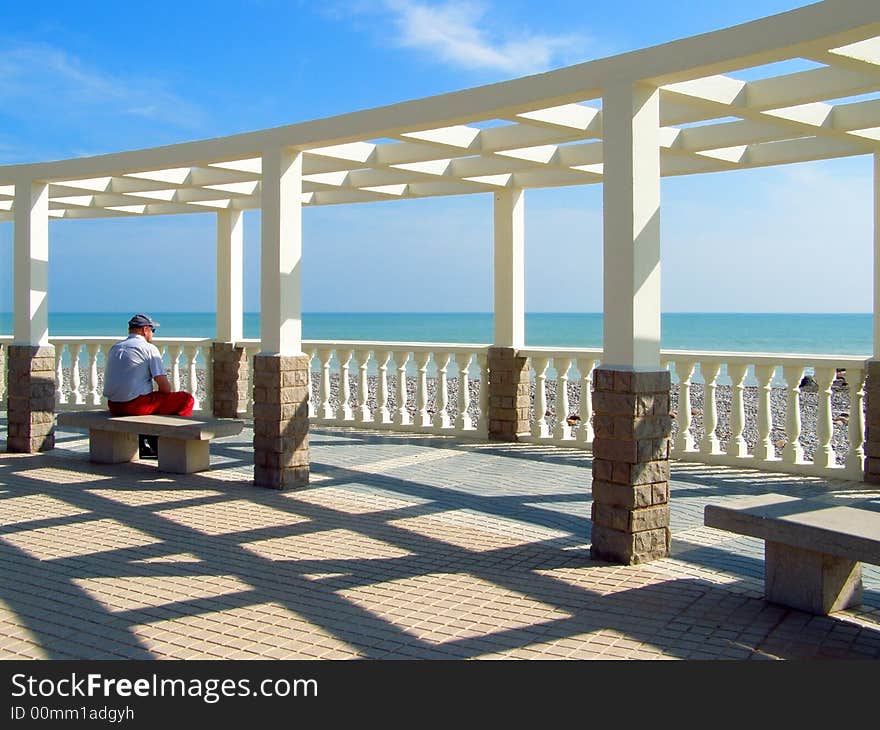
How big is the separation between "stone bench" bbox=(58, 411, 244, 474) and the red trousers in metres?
0.13

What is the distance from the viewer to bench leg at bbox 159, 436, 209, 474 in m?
9.02

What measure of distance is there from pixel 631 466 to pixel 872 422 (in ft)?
12.9

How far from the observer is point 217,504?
301 inches

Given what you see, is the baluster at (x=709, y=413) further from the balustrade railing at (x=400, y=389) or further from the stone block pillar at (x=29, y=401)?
the stone block pillar at (x=29, y=401)

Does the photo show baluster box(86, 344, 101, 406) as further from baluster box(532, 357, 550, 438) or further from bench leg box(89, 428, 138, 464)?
baluster box(532, 357, 550, 438)

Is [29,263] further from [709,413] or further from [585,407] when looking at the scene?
[709,413]

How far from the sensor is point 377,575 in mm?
5582

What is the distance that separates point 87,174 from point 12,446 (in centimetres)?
308

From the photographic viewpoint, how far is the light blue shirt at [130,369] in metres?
9.34

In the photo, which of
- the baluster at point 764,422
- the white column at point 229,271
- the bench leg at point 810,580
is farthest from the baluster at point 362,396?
the bench leg at point 810,580

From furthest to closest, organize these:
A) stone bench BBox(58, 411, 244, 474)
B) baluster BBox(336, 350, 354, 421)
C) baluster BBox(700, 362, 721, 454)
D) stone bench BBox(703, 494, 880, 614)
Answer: baluster BBox(336, 350, 354, 421)
baluster BBox(700, 362, 721, 454)
stone bench BBox(58, 411, 244, 474)
stone bench BBox(703, 494, 880, 614)

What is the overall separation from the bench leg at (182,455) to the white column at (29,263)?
7.64 ft

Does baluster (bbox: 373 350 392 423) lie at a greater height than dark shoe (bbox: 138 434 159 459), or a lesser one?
greater

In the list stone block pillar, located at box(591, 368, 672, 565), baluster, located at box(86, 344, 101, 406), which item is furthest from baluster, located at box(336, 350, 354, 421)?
stone block pillar, located at box(591, 368, 672, 565)
